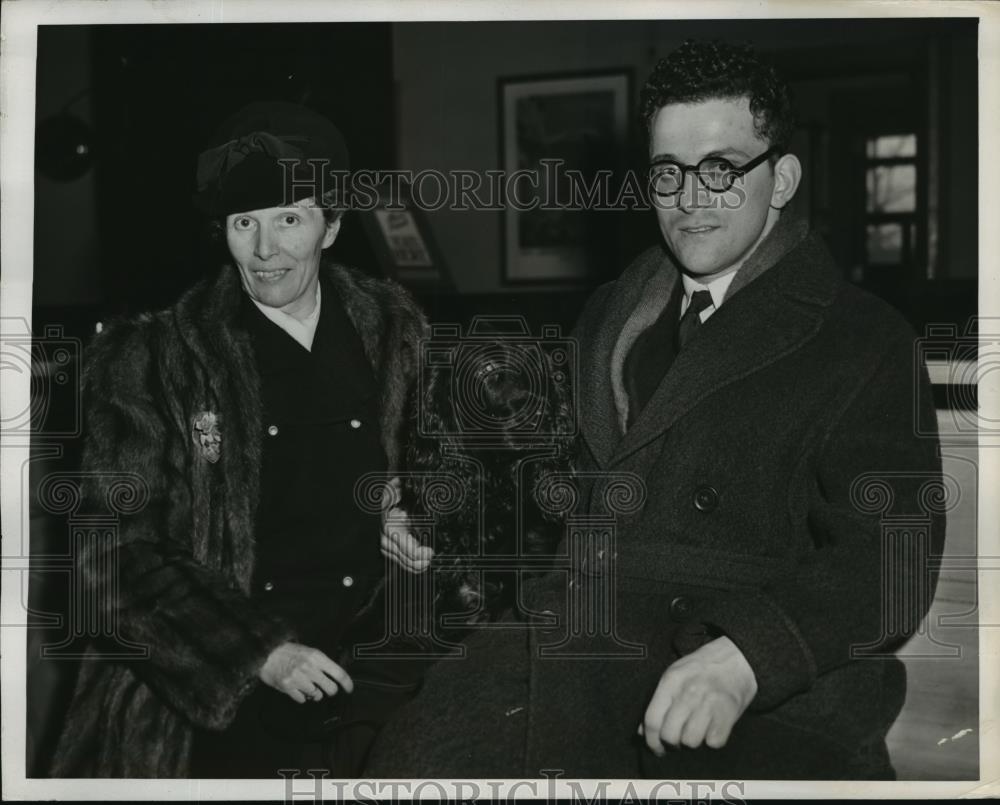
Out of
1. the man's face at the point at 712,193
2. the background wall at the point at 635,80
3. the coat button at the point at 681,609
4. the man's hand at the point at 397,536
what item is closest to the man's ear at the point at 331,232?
the background wall at the point at 635,80

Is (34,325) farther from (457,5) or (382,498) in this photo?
(457,5)

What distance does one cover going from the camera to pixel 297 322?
1.57 metres

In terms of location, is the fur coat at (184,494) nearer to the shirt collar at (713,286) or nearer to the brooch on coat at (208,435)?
the brooch on coat at (208,435)

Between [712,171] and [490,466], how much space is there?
0.57 m

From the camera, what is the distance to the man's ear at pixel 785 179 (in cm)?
149

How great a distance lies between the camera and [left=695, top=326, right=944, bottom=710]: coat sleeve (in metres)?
1.39

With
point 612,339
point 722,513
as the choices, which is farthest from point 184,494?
point 722,513

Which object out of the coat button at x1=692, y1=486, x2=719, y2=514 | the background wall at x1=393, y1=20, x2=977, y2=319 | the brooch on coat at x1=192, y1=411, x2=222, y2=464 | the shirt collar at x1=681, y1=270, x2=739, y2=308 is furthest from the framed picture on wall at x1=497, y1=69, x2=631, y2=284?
the brooch on coat at x1=192, y1=411, x2=222, y2=464

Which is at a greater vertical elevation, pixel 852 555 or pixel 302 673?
pixel 852 555

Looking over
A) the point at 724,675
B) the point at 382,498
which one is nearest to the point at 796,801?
the point at 724,675

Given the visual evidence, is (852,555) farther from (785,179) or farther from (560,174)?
(560,174)

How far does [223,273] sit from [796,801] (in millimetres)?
1240

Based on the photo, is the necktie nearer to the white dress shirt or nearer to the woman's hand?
the white dress shirt

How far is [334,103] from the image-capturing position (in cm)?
Result: 157
